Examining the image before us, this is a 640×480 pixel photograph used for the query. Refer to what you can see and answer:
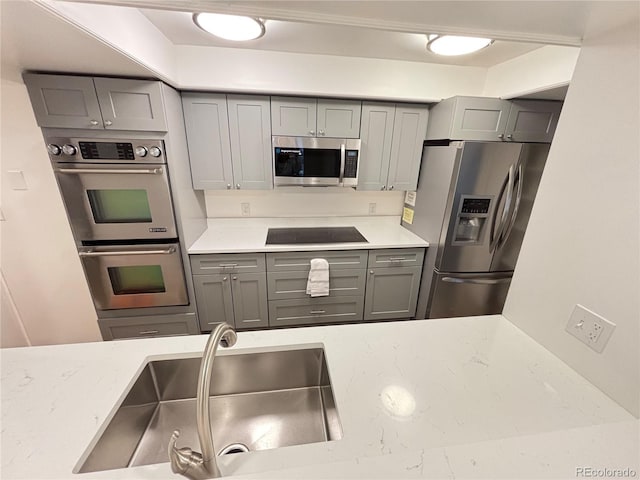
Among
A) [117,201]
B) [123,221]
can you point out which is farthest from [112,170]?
[123,221]

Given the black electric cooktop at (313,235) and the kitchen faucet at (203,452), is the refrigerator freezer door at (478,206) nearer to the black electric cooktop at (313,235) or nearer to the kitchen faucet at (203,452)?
the black electric cooktop at (313,235)

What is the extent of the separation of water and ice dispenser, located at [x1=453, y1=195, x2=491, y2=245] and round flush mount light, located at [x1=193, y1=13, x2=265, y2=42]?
1760mm

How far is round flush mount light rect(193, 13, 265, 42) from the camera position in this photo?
128cm

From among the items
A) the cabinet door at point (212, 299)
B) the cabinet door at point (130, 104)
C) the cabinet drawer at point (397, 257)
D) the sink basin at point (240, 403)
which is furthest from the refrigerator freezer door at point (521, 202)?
the cabinet door at point (130, 104)

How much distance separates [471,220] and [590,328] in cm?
136

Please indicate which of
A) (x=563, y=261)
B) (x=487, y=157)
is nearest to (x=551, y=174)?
(x=563, y=261)

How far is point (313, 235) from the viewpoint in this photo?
88.3 inches

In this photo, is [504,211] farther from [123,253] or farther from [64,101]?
[64,101]

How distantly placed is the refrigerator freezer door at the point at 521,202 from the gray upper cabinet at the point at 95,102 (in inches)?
101

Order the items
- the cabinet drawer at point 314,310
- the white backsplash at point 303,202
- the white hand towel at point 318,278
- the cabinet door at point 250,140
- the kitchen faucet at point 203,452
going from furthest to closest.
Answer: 1. the white backsplash at point 303,202
2. the cabinet drawer at point 314,310
3. the white hand towel at point 318,278
4. the cabinet door at point 250,140
5. the kitchen faucet at point 203,452

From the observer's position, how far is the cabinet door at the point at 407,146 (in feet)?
7.01

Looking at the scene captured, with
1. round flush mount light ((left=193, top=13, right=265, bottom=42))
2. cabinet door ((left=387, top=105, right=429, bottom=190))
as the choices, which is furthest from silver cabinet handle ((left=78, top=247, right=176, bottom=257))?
cabinet door ((left=387, top=105, right=429, bottom=190))

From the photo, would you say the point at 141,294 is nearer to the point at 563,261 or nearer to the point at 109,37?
the point at 109,37

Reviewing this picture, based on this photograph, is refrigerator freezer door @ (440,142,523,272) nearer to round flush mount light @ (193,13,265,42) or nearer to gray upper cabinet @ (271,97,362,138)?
gray upper cabinet @ (271,97,362,138)
